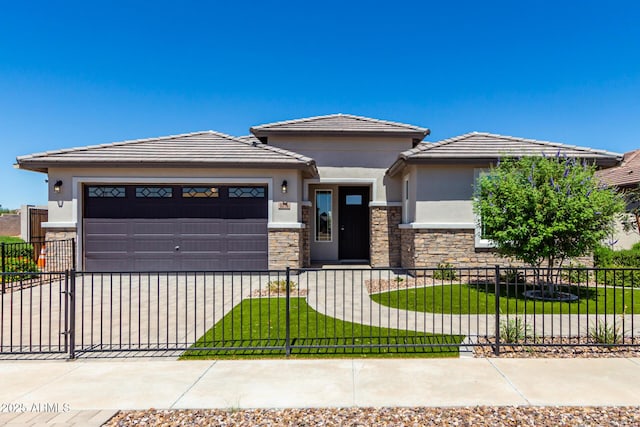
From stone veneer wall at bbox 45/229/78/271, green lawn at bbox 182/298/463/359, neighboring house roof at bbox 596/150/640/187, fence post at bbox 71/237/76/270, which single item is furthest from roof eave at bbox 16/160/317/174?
neighboring house roof at bbox 596/150/640/187

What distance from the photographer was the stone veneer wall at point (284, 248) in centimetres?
1212

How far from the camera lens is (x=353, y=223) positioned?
15.5 metres

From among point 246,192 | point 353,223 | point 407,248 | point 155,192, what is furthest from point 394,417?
point 353,223

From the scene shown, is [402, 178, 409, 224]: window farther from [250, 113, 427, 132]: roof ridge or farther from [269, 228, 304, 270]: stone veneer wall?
[269, 228, 304, 270]: stone veneer wall

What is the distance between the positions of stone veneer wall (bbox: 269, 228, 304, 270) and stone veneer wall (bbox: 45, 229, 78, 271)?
20.7 feet

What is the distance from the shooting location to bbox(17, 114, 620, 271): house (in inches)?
452

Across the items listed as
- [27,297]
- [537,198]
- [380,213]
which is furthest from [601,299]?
[27,297]

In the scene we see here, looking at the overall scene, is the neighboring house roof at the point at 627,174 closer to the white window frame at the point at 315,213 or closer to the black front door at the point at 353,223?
the black front door at the point at 353,223

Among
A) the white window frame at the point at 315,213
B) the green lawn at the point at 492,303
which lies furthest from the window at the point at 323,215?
the green lawn at the point at 492,303

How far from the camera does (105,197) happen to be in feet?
40.3

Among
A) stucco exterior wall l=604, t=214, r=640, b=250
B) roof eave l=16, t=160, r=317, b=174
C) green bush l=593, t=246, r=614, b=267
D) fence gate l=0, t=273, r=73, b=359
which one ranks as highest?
roof eave l=16, t=160, r=317, b=174

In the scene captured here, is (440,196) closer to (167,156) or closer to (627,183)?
(167,156)

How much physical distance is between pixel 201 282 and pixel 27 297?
13.8 feet

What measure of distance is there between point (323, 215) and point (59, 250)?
30.6 ft
